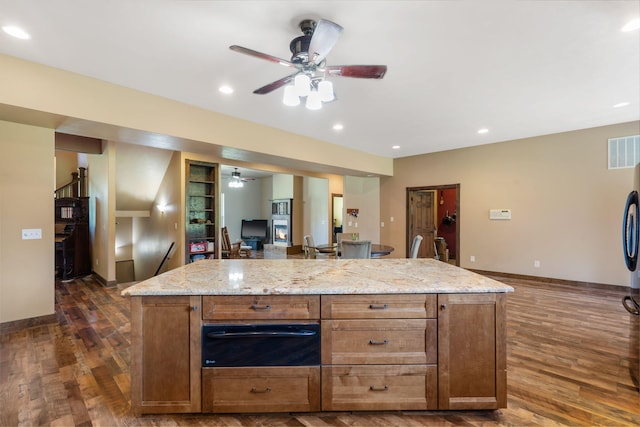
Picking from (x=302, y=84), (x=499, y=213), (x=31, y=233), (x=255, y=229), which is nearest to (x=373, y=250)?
(x=499, y=213)

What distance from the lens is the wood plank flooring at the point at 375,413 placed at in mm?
1870

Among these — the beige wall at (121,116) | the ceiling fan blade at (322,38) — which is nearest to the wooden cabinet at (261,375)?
the ceiling fan blade at (322,38)

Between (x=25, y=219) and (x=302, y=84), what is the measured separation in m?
3.54

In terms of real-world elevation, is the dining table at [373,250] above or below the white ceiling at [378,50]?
below

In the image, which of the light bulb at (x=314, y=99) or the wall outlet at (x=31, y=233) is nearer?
the light bulb at (x=314, y=99)

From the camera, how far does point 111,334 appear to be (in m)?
3.17

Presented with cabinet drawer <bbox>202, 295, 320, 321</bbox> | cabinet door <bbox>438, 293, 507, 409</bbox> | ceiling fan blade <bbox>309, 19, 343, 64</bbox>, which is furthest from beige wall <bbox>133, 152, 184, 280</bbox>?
cabinet door <bbox>438, 293, 507, 409</bbox>

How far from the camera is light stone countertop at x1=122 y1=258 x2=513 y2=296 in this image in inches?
71.5

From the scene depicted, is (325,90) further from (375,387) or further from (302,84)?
(375,387)

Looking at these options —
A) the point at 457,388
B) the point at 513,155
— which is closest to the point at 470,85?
the point at 457,388

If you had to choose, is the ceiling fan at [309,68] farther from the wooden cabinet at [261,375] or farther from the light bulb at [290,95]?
the wooden cabinet at [261,375]

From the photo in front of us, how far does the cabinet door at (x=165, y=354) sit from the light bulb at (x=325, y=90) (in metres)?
1.70

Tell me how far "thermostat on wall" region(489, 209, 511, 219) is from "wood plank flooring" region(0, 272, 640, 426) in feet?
7.41

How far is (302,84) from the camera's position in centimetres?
217
